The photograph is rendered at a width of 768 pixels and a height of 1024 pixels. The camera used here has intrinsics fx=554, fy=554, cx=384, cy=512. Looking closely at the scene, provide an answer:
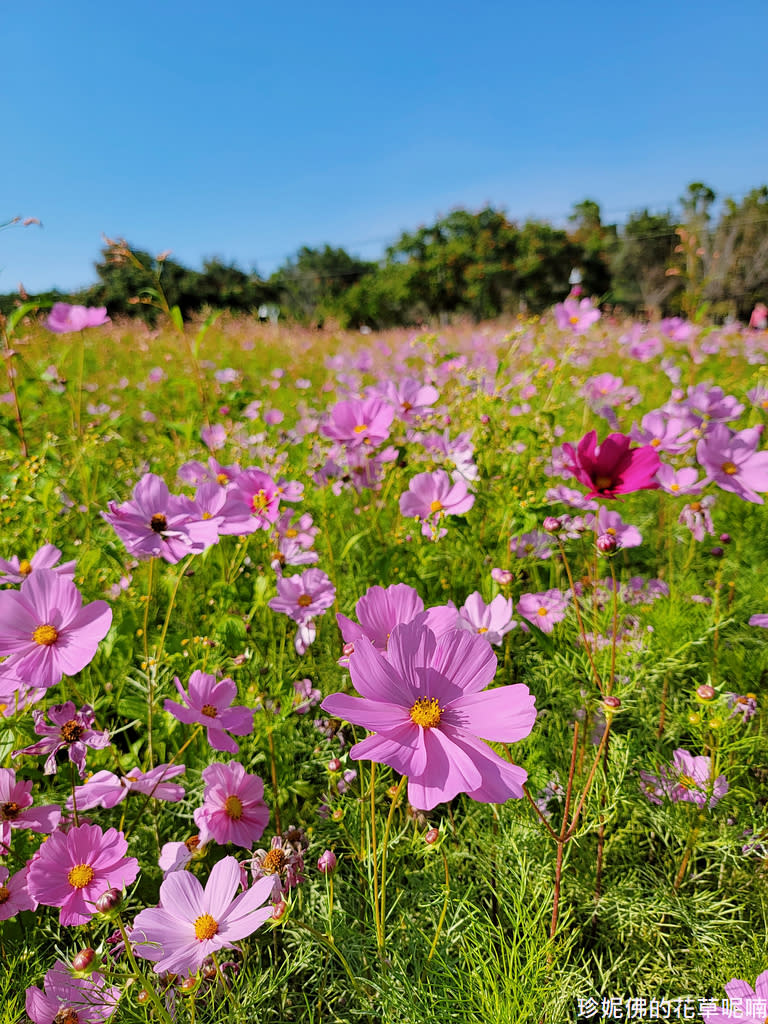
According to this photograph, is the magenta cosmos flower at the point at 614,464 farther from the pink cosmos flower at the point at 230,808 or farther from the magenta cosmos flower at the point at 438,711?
the pink cosmos flower at the point at 230,808

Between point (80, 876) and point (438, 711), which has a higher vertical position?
point (438, 711)

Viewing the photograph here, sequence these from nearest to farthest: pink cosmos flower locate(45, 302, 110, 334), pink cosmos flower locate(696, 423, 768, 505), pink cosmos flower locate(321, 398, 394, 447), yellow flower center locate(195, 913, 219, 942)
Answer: yellow flower center locate(195, 913, 219, 942)
pink cosmos flower locate(696, 423, 768, 505)
pink cosmos flower locate(321, 398, 394, 447)
pink cosmos flower locate(45, 302, 110, 334)

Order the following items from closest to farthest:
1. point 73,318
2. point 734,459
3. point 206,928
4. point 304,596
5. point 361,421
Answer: point 206,928
point 304,596
point 734,459
point 361,421
point 73,318

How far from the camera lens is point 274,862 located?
0.62 meters

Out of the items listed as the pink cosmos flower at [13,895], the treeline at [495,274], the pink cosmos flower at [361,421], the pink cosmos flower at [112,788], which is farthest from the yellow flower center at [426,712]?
the treeline at [495,274]

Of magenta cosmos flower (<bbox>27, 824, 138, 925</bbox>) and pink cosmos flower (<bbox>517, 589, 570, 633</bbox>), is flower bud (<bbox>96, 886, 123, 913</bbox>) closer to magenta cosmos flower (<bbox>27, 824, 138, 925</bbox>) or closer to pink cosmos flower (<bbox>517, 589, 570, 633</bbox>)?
magenta cosmos flower (<bbox>27, 824, 138, 925</bbox>)

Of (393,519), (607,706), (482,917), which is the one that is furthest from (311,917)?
(393,519)

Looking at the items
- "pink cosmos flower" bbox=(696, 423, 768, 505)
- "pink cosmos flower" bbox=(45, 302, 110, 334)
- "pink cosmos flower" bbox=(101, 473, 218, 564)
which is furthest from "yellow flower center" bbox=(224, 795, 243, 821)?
"pink cosmos flower" bbox=(45, 302, 110, 334)

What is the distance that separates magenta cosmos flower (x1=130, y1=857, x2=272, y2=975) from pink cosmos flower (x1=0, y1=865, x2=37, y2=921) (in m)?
0.21

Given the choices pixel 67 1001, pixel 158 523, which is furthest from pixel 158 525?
pixel 67 1001

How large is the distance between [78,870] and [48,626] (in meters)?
0.29

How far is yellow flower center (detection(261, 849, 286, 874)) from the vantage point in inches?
24.2

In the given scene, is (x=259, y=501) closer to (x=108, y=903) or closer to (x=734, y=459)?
(x=108, y=903)

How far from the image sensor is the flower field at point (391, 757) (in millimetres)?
581
